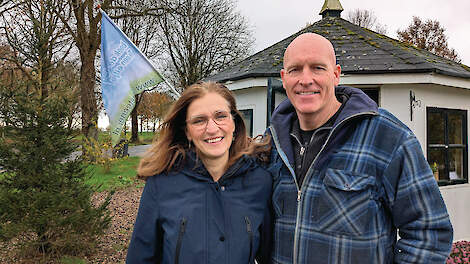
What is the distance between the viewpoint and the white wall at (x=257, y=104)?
6.22 metres

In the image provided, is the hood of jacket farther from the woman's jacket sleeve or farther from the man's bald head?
the woman's jacket sleeve

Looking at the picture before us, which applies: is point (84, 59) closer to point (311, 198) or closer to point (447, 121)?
point (447, 121)

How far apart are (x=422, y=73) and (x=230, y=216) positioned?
15.4 feet

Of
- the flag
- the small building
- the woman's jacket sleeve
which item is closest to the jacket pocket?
the woman's jacket sleeve

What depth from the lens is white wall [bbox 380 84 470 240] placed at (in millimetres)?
5551

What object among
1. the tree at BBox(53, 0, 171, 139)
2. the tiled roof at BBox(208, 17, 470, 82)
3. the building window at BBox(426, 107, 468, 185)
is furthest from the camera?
the tree at BBox(53, 0, 171, 139)

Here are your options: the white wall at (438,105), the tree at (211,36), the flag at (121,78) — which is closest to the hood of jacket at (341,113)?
the flag at (121,78)

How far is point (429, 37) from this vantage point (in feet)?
86.9

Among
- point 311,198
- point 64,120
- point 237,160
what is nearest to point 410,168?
point 311,198

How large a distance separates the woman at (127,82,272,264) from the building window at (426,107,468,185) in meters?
4.90

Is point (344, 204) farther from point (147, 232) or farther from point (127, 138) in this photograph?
point (127, 138)

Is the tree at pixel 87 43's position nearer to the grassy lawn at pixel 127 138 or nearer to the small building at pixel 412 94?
the grassy lawn at pixel 127 138

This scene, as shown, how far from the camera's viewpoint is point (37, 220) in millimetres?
4586

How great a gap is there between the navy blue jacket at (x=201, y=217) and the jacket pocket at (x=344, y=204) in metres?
0.36
